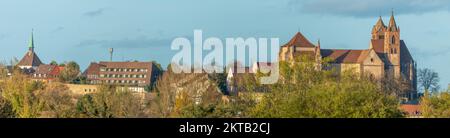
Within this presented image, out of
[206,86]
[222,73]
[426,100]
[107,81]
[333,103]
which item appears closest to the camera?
[333,103]

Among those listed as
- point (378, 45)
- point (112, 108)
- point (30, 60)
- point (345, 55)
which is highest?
point (378, 45)

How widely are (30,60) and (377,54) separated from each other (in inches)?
1758

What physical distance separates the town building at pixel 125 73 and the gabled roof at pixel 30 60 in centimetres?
2536

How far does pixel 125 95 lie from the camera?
60969 millimetres

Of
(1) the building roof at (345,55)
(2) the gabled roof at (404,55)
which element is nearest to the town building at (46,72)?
(1) the building roof at (345,55)

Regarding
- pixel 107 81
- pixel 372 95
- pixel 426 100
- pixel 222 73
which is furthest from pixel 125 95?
pixel 107 81

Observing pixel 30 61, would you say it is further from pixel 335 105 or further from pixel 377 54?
pixel 335 105

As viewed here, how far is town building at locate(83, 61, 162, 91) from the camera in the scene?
397ft

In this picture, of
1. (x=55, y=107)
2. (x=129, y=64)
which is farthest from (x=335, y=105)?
(x=129, y=64)

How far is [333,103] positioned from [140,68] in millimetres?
87621

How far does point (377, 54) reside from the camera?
126 metres
